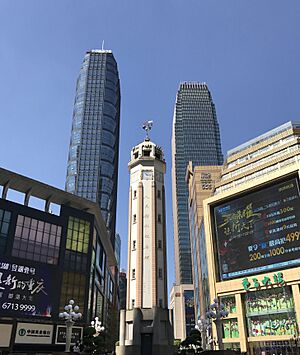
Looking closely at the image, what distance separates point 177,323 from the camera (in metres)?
162

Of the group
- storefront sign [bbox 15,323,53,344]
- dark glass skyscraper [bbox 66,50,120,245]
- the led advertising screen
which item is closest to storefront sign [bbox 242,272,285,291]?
the led advertising screen

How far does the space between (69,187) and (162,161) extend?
99137 mm

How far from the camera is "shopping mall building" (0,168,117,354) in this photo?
151ft

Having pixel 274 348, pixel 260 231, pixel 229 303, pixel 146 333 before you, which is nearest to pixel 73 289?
pixel 146 333

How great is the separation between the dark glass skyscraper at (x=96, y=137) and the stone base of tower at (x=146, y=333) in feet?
334

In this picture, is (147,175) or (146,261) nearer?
(146,261)

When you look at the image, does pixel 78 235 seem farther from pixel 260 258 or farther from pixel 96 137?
pixel 96 137

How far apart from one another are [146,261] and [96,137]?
382 feet

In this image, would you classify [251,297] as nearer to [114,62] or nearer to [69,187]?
[69,187]

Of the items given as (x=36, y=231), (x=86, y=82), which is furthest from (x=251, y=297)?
(x=86, y=82)

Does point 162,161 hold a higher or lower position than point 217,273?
higher

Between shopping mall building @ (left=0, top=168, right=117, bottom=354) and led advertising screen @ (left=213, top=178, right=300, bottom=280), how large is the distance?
25.4 meters

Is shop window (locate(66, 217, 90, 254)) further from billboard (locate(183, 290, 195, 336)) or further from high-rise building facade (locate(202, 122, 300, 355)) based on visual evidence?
billboard (locate(183, 290, 195, 336))

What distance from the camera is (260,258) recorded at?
57656 mm
